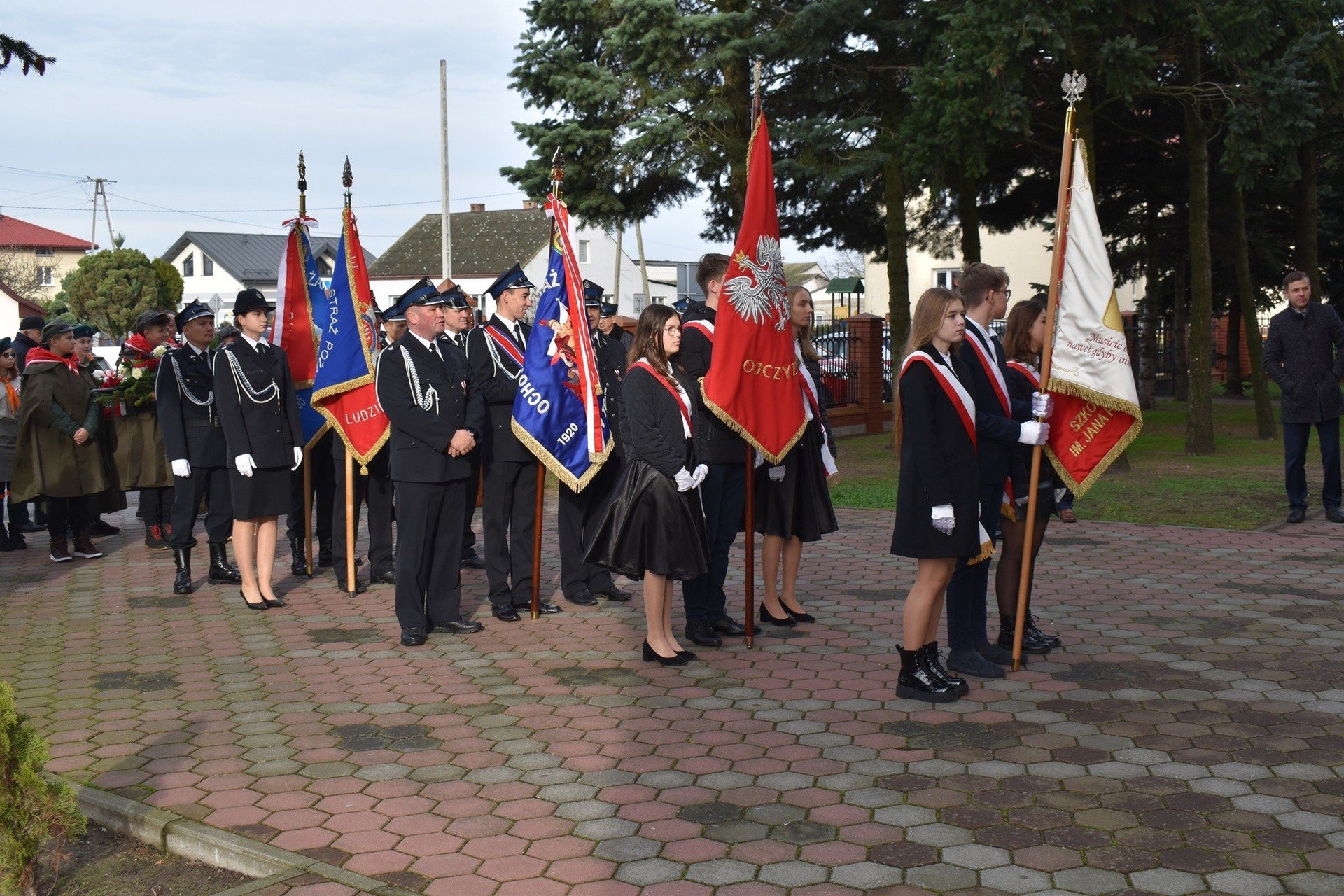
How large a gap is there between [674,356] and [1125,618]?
3090 millimetres

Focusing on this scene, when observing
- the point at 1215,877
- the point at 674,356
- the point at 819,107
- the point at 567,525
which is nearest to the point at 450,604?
the point at 567,525

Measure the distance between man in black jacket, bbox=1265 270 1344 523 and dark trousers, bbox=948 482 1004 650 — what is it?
5.83m

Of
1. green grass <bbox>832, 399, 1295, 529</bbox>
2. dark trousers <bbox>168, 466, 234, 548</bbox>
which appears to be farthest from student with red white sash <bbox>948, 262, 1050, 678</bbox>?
green grass <bbox>832, 399, 1295, 529</bbox>

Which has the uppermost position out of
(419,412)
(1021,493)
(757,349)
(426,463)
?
(757,349)

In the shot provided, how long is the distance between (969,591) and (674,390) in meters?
1.82

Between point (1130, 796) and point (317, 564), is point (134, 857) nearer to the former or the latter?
point (1130, 796)

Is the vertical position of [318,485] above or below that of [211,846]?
above

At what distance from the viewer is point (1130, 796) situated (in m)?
4.71

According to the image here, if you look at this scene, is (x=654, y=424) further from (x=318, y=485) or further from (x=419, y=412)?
(x=318, y=485)

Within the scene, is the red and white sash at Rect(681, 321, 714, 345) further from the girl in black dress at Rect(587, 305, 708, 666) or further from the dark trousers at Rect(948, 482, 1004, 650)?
the dark trousers at Rect(948, 482, 1004, 650)

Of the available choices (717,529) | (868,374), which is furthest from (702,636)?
(868,374)

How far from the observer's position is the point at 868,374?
22.8 m

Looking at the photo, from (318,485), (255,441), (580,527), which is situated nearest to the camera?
(255,441)

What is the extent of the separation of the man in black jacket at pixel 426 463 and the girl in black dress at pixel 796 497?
5.79 ft
